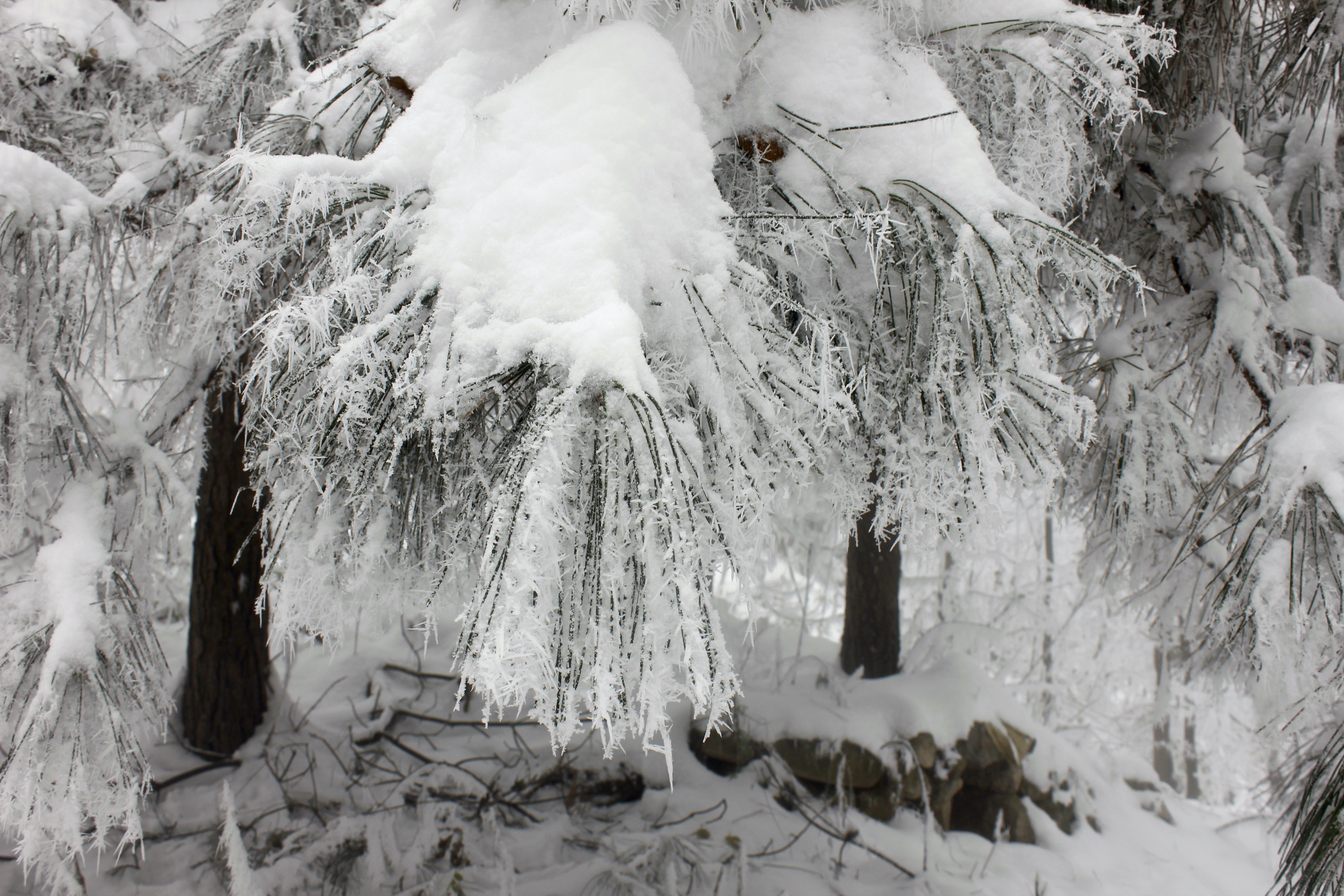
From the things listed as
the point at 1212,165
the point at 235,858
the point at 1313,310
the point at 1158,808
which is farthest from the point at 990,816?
the point at 235,858

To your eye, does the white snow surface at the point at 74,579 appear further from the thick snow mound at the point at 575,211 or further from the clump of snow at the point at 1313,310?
the clump of snow at the point at 1313,310

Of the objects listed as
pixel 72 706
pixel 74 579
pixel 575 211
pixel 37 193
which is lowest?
pixel 72 706

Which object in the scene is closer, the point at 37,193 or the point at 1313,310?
the point at 37,193

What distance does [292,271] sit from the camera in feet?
5.31

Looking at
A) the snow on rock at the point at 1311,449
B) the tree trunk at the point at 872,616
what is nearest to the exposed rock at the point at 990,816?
the tree trunk at the point at 872,616

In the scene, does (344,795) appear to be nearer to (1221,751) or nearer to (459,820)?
(459,820)

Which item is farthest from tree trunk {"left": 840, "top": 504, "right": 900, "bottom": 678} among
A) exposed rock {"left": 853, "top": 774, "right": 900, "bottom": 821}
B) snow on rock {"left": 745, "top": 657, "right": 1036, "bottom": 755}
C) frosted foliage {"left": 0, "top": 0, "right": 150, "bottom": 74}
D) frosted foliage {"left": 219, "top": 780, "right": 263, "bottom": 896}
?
frosted foliage {"left": 0, "top": 0, "right": 150, "bottom": 74}

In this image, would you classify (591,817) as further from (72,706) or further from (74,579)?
(74,579)

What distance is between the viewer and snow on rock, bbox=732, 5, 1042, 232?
1370mm

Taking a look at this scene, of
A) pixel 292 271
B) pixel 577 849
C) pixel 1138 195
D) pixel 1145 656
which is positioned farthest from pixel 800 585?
pixel 292 271

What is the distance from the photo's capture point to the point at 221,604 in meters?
2.71

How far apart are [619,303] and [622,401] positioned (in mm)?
135

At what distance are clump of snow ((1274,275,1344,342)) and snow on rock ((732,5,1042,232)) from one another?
4.25ft

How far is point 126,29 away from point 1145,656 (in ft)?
26.5
